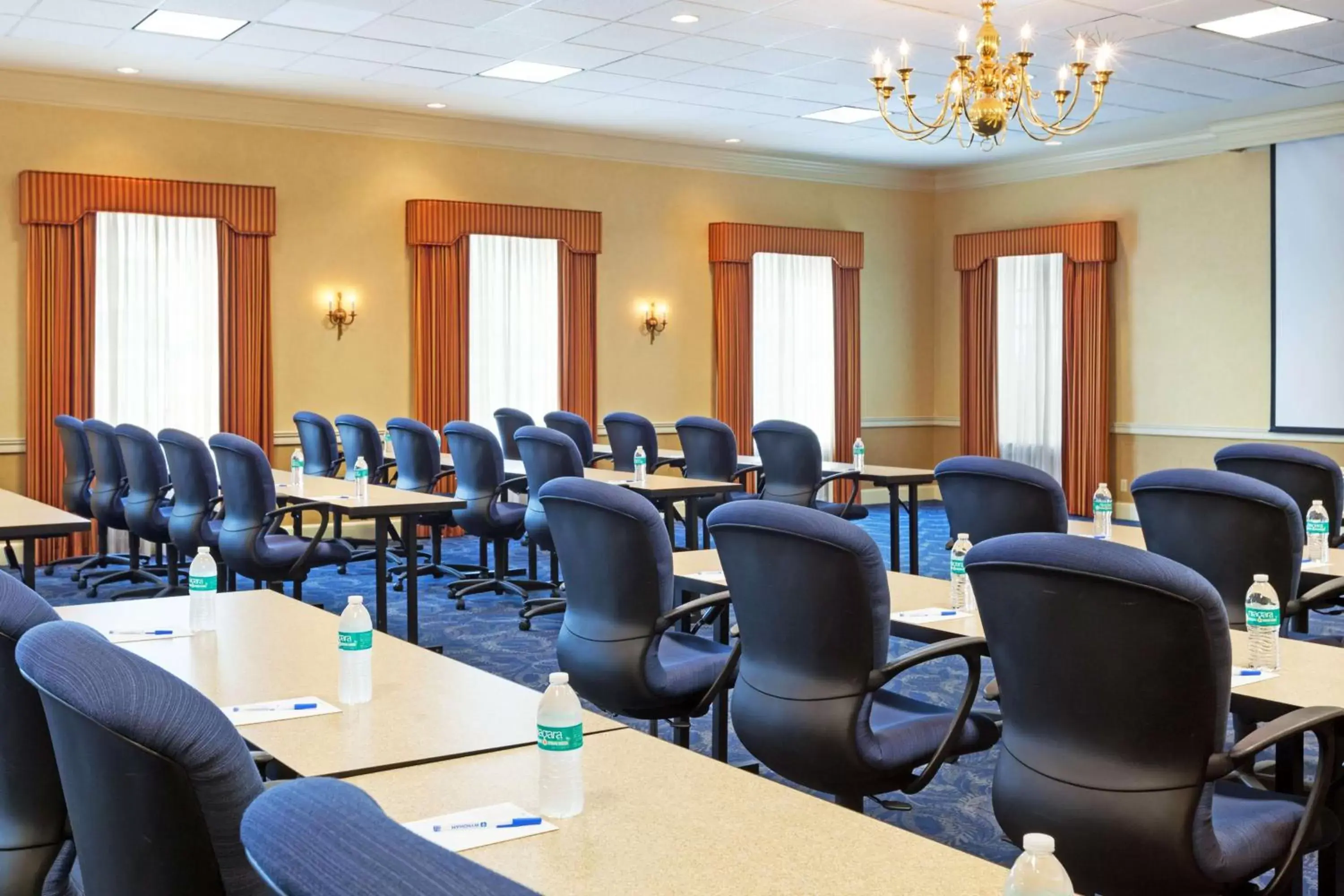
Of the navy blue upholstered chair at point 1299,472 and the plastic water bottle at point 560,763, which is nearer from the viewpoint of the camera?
the plastic water bottle at point 560,763

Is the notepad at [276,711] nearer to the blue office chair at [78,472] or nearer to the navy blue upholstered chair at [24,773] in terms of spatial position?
the navy blue upholstered chair at [24,773]

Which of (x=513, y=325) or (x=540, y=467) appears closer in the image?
(x=540, y=467)

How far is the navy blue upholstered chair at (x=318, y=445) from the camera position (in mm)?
8836

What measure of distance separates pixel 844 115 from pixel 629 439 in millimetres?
3536

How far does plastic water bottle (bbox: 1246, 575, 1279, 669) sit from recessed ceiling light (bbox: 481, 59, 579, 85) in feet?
23.0

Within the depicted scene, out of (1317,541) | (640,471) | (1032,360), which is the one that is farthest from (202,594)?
(1032,360)

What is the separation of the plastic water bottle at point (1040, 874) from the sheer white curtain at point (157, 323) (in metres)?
9.29

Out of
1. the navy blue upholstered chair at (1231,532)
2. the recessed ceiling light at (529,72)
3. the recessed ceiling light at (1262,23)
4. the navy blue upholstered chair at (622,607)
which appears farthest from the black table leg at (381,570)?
the recessed ceiling light at (1262,23)

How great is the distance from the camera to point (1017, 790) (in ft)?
8.38

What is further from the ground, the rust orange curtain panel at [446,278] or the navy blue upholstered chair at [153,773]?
the rust orange curtain panel at [446,278]

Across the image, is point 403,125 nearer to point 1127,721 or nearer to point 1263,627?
point 1263,627

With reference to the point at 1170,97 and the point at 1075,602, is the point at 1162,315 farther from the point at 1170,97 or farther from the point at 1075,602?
the point at 1075,602

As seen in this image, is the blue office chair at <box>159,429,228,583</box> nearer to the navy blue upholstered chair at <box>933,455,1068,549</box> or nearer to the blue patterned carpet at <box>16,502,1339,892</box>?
the blue patterned carpet at <box>16,502,1339,892</box>

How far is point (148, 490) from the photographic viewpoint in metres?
7.21
